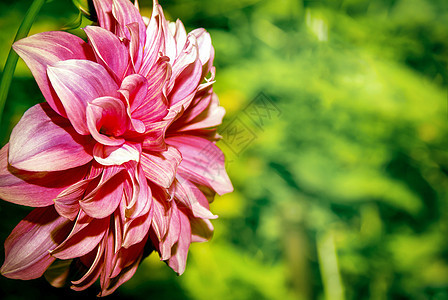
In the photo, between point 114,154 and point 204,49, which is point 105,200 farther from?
point 204,49

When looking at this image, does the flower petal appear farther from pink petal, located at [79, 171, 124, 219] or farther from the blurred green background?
the blurred green background

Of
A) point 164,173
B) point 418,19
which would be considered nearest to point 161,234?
point 164,173

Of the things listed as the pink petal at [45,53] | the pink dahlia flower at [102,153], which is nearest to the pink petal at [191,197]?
the pink dahlia flower at [102,153]

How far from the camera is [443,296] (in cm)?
86

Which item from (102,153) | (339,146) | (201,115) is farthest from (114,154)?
(339,146)

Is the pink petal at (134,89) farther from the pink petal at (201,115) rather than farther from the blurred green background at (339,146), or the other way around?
the blurred green background at (339,146)

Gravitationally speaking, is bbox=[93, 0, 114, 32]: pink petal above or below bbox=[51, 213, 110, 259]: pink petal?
above

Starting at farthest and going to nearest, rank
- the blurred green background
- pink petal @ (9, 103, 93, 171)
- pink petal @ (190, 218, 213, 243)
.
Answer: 1. the blurred green background
2. pink petal @ (190, 218, 213, 243)
3. pink petal @ (9, 103, 93, 171)

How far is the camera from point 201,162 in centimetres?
32

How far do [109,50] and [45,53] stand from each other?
0.13 ft

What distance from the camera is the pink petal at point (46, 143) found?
0.75 feet

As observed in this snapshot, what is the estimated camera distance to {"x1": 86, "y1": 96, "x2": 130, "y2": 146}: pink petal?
24 centimetres

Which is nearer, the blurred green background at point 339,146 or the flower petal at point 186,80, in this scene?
the flower petal at point 186,80

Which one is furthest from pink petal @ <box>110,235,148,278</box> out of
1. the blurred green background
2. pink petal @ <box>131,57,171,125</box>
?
the blurred green background
